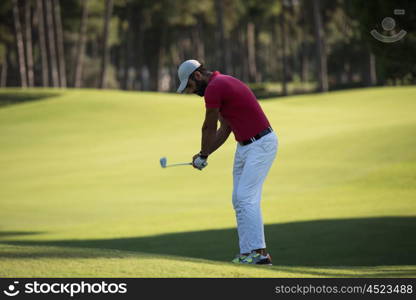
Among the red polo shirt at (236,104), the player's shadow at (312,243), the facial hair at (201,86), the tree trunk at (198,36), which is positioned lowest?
the player's shadow at (312,243)

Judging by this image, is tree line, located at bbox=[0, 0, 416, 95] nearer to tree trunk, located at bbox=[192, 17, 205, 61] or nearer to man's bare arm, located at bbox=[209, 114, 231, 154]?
tree trunk, located at bbox=[192, 17, 205, 61]

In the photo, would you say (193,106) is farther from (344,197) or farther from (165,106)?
(344,197)

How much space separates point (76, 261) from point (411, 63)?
10699mm

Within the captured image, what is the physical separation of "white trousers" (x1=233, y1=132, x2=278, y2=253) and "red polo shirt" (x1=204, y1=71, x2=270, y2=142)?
165 millimetres

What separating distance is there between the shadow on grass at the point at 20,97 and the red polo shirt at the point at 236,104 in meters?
37.6

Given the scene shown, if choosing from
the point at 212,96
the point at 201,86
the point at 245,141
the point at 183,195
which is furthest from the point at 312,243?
the point at 183,195

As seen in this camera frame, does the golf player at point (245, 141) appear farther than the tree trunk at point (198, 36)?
No

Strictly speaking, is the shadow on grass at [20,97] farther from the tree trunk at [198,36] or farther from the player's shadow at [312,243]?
the tree trunk at [198,36]

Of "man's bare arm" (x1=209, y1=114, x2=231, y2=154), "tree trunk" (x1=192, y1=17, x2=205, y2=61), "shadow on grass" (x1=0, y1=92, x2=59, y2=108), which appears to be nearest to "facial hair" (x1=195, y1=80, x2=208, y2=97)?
"man's bare arm" (x1=209, y1=114, x2=231, y2=154)

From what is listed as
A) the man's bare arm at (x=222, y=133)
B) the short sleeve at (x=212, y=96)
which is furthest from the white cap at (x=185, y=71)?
the man's bare arm at (x=222, y=133)

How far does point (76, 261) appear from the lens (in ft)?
25.7

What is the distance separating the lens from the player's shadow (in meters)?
11.3

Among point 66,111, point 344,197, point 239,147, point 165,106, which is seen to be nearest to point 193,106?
point 165,106

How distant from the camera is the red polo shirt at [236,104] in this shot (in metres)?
8.41
